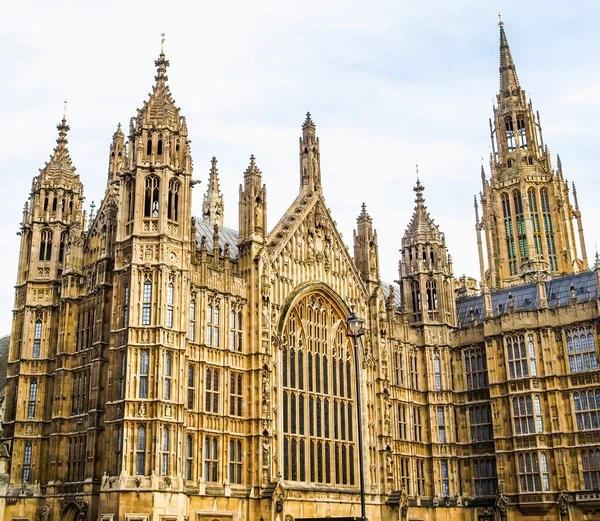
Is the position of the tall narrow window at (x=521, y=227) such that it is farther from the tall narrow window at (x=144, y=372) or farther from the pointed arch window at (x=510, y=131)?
the tall narrow window at (x=144, y=372)

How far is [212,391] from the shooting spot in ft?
157

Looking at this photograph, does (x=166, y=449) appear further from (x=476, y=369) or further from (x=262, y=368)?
(x=476, y=369)

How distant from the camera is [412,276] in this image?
221 ft

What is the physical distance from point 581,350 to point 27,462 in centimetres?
4008

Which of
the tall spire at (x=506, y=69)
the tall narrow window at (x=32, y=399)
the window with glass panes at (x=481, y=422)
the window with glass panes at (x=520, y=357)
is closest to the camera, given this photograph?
the tall narrow window at (x=32, y=399)

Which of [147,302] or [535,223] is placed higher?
[535,223]

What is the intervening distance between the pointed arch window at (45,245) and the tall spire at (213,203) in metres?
24.5

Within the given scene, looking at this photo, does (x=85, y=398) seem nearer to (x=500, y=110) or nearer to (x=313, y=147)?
(x=313, y=147)

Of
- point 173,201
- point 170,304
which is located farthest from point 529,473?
point 173,201

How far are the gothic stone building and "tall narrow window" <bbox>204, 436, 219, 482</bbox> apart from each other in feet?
0.31

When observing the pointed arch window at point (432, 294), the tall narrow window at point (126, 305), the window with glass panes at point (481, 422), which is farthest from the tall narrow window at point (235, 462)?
the pointed arch window at point (432, 294)

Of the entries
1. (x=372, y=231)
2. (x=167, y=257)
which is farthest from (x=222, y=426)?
(x=372, y=231)

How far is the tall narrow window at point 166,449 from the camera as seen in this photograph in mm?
42750

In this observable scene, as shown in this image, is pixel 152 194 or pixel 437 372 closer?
pixel 152 194
